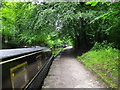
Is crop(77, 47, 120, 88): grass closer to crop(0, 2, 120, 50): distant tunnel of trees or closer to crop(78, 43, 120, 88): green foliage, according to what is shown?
crop(78, 43, 120, 88): green foliage

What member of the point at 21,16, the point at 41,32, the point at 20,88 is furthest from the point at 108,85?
the point at 21,16

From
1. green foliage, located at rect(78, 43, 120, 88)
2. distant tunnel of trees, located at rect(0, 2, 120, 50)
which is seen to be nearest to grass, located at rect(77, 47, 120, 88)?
green foliage, located at rect(78, 43, 120, 88)

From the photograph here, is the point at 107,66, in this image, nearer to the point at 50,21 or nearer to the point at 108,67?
Answer: the point at 108,67

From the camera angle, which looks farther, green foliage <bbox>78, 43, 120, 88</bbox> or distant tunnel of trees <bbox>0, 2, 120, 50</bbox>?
distant tunnel of trees <bbox>0, 2, 120, 50</bbox>

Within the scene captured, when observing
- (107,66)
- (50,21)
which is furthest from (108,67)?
(50,21)

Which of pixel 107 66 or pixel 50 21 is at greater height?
pixel 50 21

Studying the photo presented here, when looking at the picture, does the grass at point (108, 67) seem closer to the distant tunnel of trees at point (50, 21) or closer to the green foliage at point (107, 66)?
the green foliage at point (107, 66)

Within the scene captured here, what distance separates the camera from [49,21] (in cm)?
900

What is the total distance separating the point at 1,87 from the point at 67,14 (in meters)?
7.68

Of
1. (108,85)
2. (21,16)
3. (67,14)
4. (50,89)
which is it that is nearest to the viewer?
(108,85)

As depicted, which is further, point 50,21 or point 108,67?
point 50,21

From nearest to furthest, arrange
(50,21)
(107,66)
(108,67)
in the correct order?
(108,67)
(107,66)
(50,21)

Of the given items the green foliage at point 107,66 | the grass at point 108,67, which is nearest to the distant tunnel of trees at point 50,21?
the green foliage at point 107,66

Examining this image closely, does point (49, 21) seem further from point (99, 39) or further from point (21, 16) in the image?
point (99, 39)
